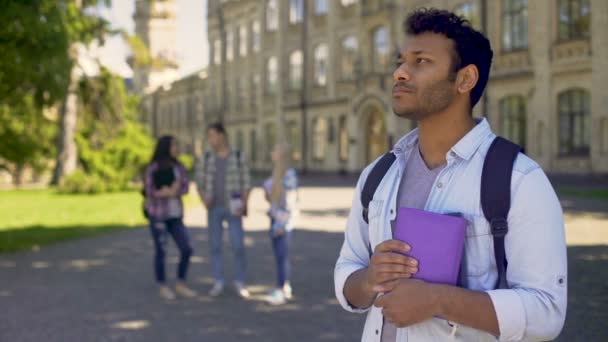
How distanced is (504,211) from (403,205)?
328 millimetres

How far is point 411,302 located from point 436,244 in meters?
0.16

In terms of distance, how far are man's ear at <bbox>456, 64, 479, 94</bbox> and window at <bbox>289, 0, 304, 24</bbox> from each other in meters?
42.0

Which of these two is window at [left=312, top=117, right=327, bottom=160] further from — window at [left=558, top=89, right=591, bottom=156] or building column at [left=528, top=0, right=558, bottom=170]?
window at [left=558, top=89, right=591, bottom=156]

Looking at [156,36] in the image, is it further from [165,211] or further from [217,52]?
[165,211]

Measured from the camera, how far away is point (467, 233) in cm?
200

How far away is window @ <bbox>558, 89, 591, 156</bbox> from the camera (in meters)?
25.0

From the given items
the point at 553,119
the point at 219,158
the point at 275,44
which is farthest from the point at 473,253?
the point at 275,44

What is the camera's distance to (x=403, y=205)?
216 centimetres

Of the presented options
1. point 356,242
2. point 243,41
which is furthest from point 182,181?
point 243,41

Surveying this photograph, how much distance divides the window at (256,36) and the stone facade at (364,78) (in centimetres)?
8

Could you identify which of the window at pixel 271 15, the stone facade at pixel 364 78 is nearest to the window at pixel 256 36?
the stone facade at pixel 364 78

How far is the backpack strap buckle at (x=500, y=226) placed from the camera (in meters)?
1.93

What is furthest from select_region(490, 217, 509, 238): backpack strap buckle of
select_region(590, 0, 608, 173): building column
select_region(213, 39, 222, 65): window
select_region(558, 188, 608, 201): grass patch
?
select_region(213, 39, 222, 65): window

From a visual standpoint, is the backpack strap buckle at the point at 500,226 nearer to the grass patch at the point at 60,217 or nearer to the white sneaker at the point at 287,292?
the white sneaker at the point at 287,292
